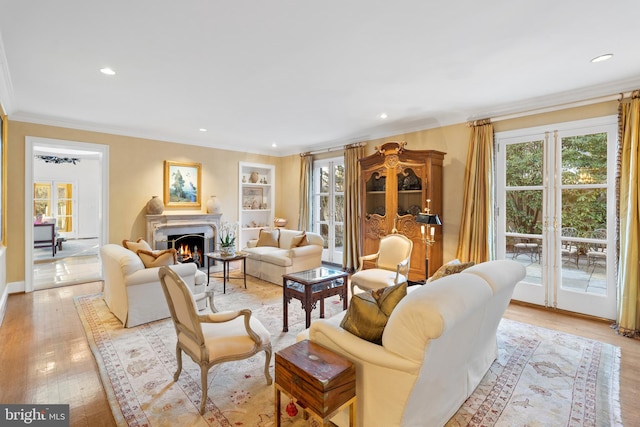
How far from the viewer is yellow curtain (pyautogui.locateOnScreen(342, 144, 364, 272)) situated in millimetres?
6094

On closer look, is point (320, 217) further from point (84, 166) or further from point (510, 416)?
point (84, 166)

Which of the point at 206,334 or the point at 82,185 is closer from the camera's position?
the point at 206,334

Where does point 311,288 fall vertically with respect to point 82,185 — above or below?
below

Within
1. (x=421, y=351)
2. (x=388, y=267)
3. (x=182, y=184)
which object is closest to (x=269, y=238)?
(x=182, y=184)

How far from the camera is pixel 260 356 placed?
9.36 ft

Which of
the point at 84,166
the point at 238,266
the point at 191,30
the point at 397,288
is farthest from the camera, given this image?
the point at 84,166

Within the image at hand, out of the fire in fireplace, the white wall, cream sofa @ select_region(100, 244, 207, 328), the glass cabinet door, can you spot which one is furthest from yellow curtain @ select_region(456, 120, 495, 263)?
the white wall

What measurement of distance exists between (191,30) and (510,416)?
12.0 ft

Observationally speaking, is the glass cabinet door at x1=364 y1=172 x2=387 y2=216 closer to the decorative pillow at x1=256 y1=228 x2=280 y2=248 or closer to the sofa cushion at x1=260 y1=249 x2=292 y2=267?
the sofa cushion at x1=260 y1=249 x2=292 y2=267

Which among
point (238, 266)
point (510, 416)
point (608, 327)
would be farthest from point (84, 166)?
point (608, 327)

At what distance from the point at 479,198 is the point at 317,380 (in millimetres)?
3884

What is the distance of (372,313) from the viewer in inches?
71.4

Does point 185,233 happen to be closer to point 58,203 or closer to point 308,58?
point 308,58

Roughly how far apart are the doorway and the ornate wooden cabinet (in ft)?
15.4
